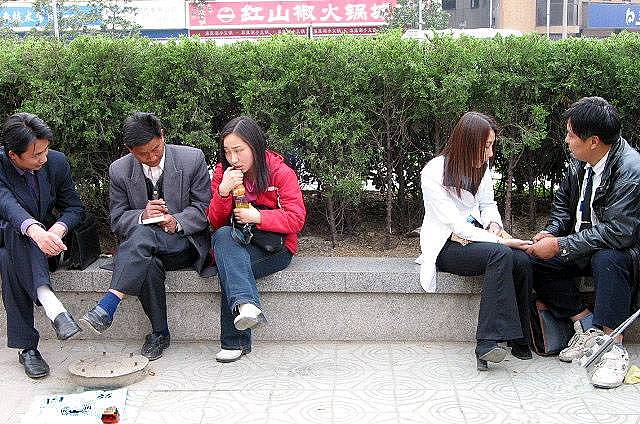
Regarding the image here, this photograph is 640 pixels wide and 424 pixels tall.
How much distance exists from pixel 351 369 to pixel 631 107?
8.27ft

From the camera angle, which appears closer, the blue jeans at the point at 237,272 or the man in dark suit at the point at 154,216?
the blue jeans at the point at 237,272

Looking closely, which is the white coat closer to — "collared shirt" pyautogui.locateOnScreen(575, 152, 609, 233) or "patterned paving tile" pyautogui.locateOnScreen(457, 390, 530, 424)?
"collared shirt" pyautogui.locateOnScreen(575, 152, 609, 233)

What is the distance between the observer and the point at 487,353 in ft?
13.3

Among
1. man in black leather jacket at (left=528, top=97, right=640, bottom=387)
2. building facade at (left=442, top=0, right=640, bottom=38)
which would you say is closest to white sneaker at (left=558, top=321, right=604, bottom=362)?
man in black leather jacket at (left=528, top=97, right=640, bottom=387)

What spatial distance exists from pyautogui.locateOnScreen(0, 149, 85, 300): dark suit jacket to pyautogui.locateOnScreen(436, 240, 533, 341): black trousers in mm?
2371

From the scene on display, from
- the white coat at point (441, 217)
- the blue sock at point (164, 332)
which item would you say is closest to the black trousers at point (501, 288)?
the white coat at point (441, 217)

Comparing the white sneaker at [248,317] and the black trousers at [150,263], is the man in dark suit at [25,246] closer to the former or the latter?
the black trousers at [150,263]

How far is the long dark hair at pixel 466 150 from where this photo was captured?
4215 mm

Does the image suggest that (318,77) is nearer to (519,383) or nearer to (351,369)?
(351,369)

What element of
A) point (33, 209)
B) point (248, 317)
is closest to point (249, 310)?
point (248, 317)

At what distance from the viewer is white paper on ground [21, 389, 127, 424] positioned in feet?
11.5

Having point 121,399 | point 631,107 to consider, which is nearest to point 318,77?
point 631,107

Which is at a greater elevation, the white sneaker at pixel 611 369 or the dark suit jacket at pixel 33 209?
the dark suit jacket at pixel 33 209

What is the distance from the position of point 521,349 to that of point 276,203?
1666mm
